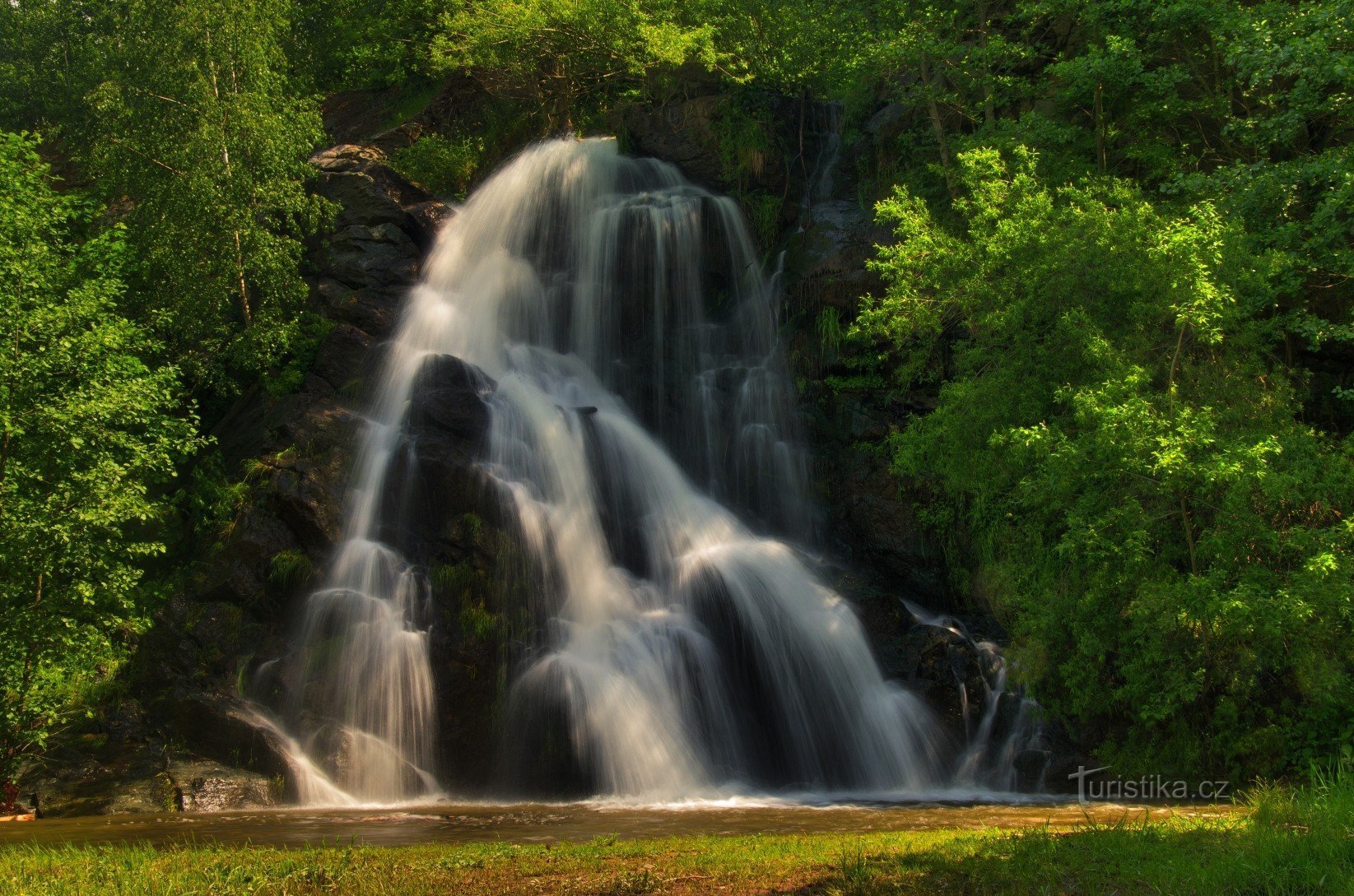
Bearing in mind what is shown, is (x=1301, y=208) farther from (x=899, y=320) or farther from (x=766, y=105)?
(x=766, y=105)

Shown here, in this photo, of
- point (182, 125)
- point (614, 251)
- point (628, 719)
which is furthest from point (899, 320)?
point (182, 125)

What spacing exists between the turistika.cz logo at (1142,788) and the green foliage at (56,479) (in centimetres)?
1525

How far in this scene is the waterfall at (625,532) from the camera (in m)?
15.9

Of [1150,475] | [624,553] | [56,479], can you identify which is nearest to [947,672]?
[1150,475]

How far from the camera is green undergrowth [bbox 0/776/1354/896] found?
6.38 metres

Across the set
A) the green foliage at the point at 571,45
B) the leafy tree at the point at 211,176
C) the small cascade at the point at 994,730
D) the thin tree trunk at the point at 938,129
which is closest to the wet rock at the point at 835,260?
the thin tree trunk at the point at 938,129

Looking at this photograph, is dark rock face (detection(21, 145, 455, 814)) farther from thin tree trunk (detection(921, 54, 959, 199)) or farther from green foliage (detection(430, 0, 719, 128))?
thin tree trunk (detection(921, 54, 959, 199))

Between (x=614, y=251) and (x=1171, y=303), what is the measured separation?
1543cm

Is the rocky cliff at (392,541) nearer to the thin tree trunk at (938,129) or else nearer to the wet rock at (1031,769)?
the wet rock at (1031,769)

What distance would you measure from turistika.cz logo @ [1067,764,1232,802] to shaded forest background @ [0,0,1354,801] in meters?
0.23

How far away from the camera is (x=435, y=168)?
101 feet

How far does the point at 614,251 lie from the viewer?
26.0 meters

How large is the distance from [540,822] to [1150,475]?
912 centimetres

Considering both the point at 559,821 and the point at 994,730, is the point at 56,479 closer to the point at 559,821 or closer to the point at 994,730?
the point at 559,821
